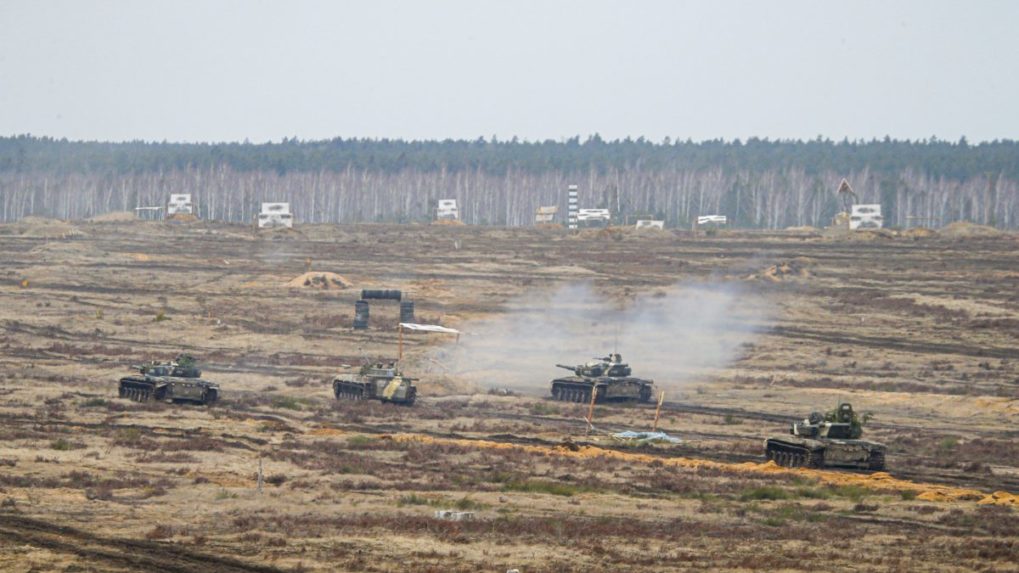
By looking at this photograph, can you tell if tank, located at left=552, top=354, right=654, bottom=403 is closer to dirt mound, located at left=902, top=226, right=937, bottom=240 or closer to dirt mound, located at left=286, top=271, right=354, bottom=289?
dirt mound, located at left=286, top=271, right=354, bottom=289

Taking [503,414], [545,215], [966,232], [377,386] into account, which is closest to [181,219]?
[545,215]

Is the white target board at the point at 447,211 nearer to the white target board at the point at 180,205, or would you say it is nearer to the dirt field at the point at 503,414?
the white target board at the point at 180,205

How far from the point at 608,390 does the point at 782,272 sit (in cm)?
4737

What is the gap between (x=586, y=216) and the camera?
7254 inches

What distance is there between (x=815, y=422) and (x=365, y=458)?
1363cm

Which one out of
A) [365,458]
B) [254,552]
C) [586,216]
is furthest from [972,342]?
[586,216]

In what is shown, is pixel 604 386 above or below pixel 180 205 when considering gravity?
below

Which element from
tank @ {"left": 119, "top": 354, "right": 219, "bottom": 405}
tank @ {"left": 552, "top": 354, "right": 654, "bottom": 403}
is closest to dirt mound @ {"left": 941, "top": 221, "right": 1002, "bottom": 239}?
tank @ {"left": 552, "top": 354, "right": 654, "bottom": 403}

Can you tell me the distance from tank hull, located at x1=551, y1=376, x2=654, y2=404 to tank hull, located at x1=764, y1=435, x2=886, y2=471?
54.9 feet

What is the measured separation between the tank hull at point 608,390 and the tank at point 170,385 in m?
14.8

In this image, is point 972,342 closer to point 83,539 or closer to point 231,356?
point 231,356

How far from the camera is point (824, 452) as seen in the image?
45062 millimetres

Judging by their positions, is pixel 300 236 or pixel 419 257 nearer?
pixel 419 257

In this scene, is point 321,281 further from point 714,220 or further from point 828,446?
point 714,220
